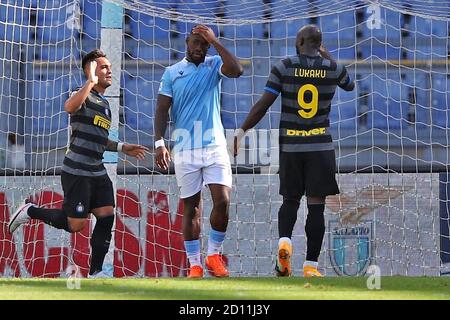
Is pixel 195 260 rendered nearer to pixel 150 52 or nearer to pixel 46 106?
pixel 46 106

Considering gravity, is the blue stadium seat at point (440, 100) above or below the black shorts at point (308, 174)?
above

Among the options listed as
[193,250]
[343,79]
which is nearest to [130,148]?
[193,250]

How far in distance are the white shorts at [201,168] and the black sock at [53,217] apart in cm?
91

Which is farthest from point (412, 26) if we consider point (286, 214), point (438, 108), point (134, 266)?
point (286, 214)

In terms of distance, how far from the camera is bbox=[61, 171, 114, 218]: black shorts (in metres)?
6.68

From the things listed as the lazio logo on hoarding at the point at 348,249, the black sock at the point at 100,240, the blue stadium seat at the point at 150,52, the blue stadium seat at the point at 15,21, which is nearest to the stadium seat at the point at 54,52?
the blue stadium seat at the point at 15,21

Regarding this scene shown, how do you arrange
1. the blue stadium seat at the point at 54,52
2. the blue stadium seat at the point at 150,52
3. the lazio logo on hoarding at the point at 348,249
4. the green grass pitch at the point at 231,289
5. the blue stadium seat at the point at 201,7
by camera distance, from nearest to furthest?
the green grass pitch at the point at 231,289 → the lazio logo on hoarding at the point at 348,249 → the blue stadium seat at the point at 201,7 → the blue stadium seat at the point at 54,52 → the blue stadium seat at the point at 150,52

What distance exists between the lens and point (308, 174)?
20.7ft

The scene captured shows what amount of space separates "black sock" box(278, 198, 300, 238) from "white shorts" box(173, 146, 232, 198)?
0.36 meters

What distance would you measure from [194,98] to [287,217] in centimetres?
91

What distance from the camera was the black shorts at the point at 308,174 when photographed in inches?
247

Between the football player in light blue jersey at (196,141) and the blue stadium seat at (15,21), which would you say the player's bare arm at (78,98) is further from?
the blue stadium seat at (15,21)

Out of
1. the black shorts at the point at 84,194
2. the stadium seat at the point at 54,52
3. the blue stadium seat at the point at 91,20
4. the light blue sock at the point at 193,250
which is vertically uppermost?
A: the blue stadium seat at the point at 91,20

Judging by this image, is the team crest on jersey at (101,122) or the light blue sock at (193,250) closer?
the light blue sock at (193,250)
